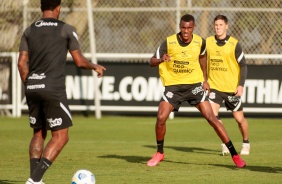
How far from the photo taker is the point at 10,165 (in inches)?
508

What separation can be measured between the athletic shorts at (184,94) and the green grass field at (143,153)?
983mm

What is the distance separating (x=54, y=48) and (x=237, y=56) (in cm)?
596

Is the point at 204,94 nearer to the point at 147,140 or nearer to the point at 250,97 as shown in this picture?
the point at 147,140

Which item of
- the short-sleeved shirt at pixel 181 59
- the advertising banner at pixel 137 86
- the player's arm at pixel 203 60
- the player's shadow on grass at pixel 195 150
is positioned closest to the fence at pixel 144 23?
the advertising banner at pixel 137 86

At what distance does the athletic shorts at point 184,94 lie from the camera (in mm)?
13086

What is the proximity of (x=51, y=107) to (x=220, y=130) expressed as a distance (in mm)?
3962

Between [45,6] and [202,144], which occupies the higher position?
[45,6]

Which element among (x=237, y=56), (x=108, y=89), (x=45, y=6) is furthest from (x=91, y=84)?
(x=45, y=6)

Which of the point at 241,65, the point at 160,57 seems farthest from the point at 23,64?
the point at 241,65

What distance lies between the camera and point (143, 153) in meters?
15.0

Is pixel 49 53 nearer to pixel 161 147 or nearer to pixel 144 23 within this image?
pixel 161 147

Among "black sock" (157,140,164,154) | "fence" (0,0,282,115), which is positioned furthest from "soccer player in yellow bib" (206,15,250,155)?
"fence" (0,0,282,115)

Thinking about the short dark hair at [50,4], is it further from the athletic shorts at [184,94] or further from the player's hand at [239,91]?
the player's hand at [239,91]

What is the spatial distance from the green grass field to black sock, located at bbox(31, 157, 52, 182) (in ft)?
3.91
